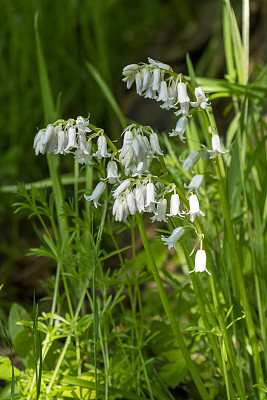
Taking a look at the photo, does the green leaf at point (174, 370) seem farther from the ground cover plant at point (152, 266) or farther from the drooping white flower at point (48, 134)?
the drooping white flower at point (48, 134)

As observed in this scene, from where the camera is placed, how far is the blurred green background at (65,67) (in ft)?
12.4

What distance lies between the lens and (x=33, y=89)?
13.0 feet

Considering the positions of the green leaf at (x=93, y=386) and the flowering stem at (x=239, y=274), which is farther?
the green leaf at (x=93, y=386)

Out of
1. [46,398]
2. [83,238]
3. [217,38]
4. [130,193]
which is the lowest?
[46,398]

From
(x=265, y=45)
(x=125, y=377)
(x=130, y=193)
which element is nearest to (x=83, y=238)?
(x=125, y=377)

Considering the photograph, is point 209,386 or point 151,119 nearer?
point 209,386

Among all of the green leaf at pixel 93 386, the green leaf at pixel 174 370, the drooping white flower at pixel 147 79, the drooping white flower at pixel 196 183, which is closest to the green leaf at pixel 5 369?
the green leaf at pixel 93 386

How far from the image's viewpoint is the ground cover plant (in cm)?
127

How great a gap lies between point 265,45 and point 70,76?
4.51 feet

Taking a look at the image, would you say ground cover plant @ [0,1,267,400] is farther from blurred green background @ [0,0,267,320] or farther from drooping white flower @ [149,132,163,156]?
blurred green background @ [0,0,267,320]

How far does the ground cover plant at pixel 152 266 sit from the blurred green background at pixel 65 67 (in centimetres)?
158

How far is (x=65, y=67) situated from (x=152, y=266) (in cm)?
311

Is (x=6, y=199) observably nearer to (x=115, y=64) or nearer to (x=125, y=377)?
(x=115, y=64)

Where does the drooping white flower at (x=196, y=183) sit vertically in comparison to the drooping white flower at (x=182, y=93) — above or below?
below
